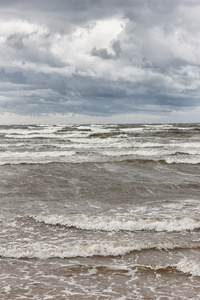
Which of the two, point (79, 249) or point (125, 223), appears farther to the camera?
point (125, 223)

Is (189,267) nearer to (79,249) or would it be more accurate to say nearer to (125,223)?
(79,249)

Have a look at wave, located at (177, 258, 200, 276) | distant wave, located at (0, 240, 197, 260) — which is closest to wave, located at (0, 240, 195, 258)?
distant wave, located at (0, 240, 197, 260)

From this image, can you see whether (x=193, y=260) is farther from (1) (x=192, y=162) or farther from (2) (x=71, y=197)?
(1) (x=192, y=162)

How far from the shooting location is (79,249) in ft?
18.9

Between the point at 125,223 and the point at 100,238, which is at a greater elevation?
the point at 125,223

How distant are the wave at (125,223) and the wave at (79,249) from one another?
1.03m

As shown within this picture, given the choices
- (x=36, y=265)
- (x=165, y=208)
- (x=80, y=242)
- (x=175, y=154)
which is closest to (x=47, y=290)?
(x=36, y=265)

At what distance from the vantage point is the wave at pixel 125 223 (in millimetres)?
7027

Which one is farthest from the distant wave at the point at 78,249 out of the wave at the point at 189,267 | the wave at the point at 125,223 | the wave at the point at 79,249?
the wave at the point at 125,223

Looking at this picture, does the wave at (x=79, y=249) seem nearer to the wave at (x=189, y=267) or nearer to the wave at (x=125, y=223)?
the wave at (x=189, y=267)

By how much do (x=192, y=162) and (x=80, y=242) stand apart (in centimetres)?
1325

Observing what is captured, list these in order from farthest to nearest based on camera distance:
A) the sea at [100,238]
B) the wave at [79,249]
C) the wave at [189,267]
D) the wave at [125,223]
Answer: the wave at [125,223] < the wave at [79,249] < the wave at [189,267] < the sea at [100,238]

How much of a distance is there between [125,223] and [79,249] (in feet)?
6.16

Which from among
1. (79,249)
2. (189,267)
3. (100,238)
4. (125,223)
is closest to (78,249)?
(79,249)
